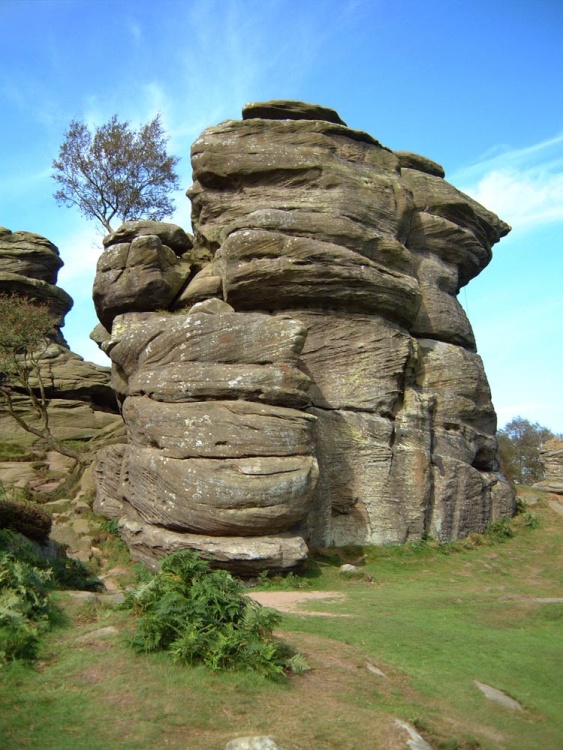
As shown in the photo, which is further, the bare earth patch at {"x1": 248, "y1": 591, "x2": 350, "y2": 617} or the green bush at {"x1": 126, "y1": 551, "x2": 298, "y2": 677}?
the bare earth patch at {"x1": 248, "y1": 591, "x2": 350, "y2": 617}

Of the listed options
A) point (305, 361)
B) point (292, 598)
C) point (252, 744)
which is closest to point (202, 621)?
point (252, 744)

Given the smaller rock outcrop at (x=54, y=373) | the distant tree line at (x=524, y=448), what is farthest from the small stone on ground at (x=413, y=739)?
the distant tree line at (x=524, y=448)

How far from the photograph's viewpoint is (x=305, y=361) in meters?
25.2

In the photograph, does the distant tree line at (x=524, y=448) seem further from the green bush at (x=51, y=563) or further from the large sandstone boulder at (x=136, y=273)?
the green bush at (x=51, y=563)

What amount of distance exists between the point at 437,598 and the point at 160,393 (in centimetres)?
1011

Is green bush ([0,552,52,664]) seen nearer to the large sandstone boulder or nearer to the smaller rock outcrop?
the large sandstone boulder

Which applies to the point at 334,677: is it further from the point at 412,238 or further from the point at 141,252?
the point at 412,238

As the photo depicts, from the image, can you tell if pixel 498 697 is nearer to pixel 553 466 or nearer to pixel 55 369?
pixel 553 466

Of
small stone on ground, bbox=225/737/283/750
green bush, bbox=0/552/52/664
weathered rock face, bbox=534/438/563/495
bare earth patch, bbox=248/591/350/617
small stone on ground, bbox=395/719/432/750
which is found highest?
weathered rock face, bbox=534/438/563/495

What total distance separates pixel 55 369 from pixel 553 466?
27727 mm

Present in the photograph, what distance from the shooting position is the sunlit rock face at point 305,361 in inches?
775

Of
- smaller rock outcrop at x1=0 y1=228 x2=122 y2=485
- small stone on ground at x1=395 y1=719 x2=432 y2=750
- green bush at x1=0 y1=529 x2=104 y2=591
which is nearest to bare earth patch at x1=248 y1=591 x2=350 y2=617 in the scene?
green bush at x1=0 y1=529 x2=104 y2=591

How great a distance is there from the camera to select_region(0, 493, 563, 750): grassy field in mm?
7473

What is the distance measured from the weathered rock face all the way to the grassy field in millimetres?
22858
